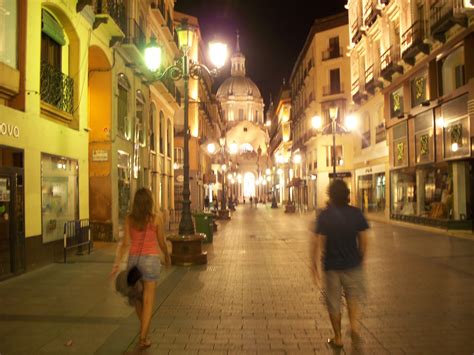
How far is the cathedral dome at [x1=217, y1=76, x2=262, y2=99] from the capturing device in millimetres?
126750

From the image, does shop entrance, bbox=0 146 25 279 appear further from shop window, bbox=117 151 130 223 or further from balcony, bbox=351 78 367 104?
balcony, bbox=351 78 367 104

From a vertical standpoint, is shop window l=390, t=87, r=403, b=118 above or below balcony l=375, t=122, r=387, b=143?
above

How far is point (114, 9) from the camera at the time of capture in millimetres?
17828

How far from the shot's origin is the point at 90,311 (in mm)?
7660

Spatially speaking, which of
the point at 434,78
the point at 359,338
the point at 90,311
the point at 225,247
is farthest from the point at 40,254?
the point at 434,78

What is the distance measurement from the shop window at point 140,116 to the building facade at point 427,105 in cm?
1179

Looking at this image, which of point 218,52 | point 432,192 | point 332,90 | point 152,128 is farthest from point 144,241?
point 332,90

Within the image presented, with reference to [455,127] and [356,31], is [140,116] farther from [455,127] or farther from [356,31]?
[356,31]

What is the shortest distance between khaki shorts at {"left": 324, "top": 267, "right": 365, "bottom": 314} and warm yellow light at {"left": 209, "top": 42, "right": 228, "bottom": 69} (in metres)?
10.1

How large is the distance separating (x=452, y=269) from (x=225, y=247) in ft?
24.9

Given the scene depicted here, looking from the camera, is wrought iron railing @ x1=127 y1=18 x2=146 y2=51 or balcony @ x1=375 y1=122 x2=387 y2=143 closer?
wrought iron railing @ x1=127 y1=18 x2=146 y2=51

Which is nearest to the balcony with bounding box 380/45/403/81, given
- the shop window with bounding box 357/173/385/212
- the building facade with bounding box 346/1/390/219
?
the building facade with bounding box 346/1/390/219

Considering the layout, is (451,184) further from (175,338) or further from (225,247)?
(175,338)

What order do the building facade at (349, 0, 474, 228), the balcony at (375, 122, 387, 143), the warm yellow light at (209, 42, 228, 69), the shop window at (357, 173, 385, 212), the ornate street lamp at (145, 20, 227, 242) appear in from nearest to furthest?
the ornate street lamp at (145, 20, 227, 242) → the warm yellow light at (209, 42, 228, 69) → the building facade at (349, 0, 474, 228) → the balcony at (375, 122, 387, 143) → the shop window at (357, 173, 385, 212)
